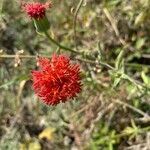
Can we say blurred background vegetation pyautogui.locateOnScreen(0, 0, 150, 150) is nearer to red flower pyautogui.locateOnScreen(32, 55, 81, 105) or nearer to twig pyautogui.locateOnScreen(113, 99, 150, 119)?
twig pyautogui.locateOnScreen(113, 99, 150, 119)

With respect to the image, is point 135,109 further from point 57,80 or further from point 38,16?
point 38,16

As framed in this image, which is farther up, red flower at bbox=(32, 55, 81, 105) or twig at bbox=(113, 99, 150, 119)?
red flower at bbox=(32, 55, 81, 105)

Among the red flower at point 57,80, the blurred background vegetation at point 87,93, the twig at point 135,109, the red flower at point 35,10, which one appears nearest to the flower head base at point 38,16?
the red flower at point 35,10

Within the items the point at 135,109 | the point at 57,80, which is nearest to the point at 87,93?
the point at 135,109

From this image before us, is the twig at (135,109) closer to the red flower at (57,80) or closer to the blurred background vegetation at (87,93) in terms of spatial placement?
the blurred background vegetation at (87,93)

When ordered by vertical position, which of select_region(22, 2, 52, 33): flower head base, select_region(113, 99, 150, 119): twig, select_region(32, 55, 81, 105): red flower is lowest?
select_region(113, 99, 150, 119): twig

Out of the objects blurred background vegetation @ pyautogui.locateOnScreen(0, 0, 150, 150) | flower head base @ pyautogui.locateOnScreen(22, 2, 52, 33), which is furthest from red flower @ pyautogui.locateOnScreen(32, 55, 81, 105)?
blurred background vegetation @ pyautogui.locateOnScreen(0, 0, 150, 150)

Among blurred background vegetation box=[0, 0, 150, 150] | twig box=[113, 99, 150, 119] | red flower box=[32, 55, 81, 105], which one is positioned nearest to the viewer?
red flower box=[32, 55, 81, 105]
